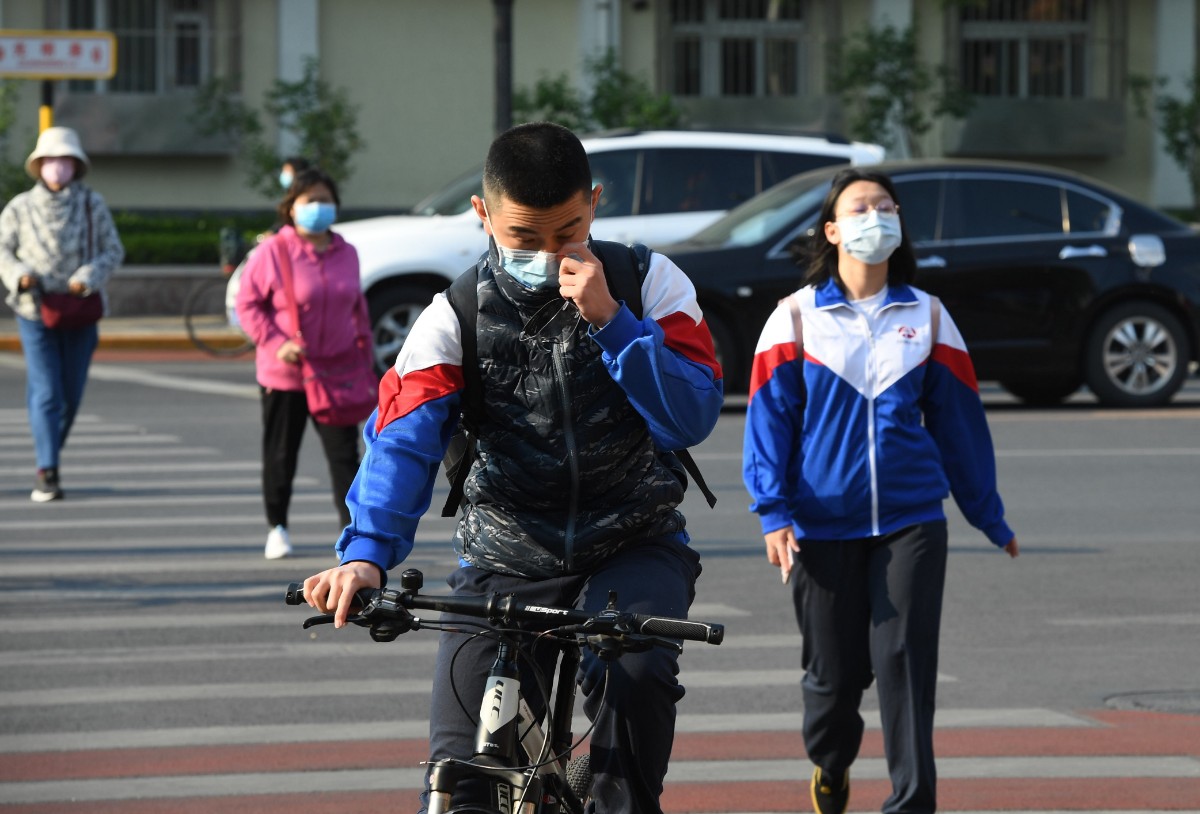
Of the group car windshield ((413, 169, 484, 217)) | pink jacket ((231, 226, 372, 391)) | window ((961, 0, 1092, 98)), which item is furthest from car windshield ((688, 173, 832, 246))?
window ((961, 0, 1092, 98))

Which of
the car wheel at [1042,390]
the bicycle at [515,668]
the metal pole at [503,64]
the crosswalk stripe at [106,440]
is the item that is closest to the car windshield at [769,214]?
the car wheel at [1042,390]

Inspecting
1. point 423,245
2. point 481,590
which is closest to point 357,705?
point 481,590

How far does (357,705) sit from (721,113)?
26.9 m

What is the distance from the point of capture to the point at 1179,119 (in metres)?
32.6

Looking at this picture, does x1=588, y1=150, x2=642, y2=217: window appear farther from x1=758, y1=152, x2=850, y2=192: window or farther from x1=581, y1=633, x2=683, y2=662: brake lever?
x1=581, y1=633, x2=683, y2=662: brake lever

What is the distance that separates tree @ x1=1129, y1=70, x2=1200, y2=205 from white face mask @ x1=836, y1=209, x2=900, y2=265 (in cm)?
2858

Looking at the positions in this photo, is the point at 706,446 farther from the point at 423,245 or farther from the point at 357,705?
the point at 357,705

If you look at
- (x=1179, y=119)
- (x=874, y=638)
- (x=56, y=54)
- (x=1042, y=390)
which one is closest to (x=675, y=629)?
(x=874, y=638)

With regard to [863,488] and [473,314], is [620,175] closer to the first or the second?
[863,488]

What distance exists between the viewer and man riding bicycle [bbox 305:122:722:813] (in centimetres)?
354

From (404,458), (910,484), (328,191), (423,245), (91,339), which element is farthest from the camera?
(423,245)

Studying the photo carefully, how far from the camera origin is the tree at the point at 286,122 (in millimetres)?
29141

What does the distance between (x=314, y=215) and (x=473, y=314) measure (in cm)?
598

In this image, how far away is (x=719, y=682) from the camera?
23.9 ft
